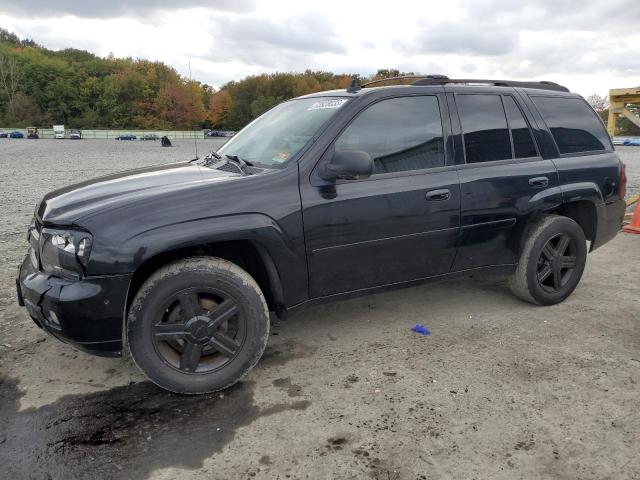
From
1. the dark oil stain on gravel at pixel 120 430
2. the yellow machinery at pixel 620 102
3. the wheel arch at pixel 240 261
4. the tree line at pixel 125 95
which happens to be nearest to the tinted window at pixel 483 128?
the wheel arch at pixel 240 261

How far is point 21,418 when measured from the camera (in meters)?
2.86

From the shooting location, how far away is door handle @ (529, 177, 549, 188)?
4062 millimetres

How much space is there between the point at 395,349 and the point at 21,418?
2334 millimetres

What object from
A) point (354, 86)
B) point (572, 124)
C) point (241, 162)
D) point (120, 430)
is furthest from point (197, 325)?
point (572, 124)

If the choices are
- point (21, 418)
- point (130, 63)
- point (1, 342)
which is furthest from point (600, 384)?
point (130, 63)

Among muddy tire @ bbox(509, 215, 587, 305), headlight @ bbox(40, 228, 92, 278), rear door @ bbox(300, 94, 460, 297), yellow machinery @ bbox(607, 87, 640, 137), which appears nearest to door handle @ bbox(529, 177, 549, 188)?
muddy tire @ bbox(509, 215, 587, 305)

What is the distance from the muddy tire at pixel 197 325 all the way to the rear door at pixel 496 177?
1.70 meters

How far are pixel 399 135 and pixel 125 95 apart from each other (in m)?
102

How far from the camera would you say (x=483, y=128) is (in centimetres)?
398

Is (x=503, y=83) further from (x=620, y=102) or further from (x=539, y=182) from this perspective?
(x=620, y=102)

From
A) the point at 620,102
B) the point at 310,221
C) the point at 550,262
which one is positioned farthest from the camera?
the point at 620,102

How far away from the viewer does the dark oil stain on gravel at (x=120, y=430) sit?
8.14 ft

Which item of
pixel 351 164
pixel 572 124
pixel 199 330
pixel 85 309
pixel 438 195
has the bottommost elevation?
pixel 199 330

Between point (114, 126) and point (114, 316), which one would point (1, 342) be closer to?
point (114, 316)
